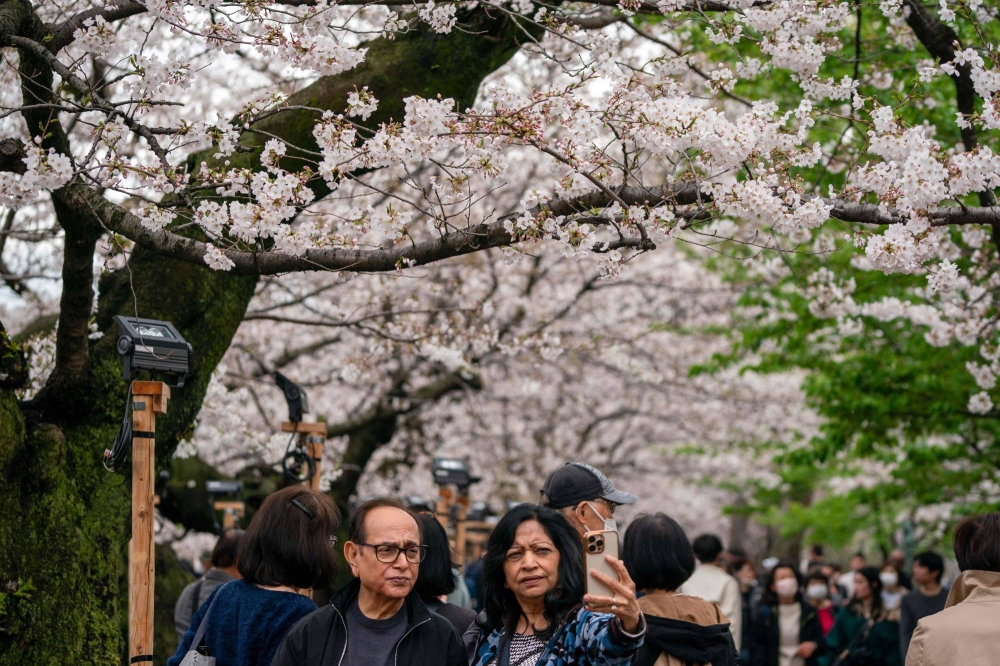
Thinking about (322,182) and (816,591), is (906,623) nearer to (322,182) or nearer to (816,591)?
(816,591)

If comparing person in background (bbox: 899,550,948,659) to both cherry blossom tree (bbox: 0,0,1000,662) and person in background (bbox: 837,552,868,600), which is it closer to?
cherry blossom tree (bbox: 0,0,1000,662)

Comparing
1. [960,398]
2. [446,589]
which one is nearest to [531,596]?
[446,589]

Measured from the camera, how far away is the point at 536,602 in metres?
3.32

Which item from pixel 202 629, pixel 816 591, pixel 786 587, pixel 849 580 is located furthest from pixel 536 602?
pixel 849 580

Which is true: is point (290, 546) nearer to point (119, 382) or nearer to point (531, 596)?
point (531, 596)

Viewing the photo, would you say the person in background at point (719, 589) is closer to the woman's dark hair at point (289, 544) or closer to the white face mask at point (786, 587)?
the white face mask at point (786, 587)

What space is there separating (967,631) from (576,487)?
1505 mm

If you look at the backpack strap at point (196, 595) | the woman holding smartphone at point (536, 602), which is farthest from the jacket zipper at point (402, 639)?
the backpack strap at point (196, 595)

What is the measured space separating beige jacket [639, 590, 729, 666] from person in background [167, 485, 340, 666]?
4.43 feet

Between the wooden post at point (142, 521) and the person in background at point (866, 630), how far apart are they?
586 centimetres

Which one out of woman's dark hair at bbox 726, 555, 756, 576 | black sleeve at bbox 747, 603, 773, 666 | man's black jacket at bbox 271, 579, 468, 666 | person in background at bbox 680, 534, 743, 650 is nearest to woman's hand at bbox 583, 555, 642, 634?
man's black jacket at bbox 271, 579, 468, 666

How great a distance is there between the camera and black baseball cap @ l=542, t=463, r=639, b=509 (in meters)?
4.25

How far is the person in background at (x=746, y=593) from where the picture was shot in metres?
8.41

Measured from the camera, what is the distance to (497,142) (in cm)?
503
